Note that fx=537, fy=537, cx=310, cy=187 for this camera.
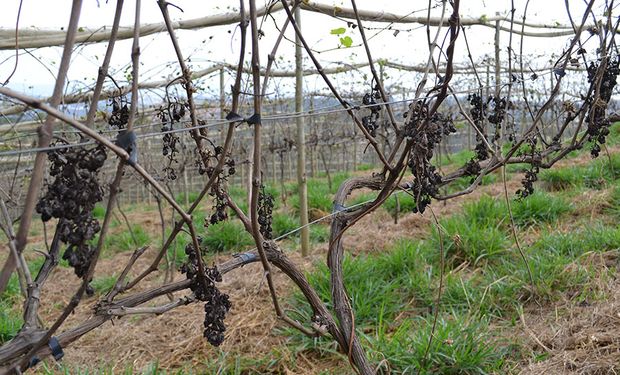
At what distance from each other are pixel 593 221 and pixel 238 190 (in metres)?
5.88

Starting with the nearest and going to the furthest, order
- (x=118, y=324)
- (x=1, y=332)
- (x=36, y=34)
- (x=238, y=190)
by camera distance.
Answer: (x=1, y=332) → (x=118, y=324) → (x=36, y=34) → (x=238, y=190)

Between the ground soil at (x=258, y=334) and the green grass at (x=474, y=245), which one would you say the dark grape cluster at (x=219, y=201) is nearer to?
the ground soil at (x=258, y=334)

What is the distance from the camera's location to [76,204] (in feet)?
3.32

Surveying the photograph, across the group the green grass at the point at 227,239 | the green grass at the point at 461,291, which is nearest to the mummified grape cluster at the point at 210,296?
the green grass at the point at 461,291

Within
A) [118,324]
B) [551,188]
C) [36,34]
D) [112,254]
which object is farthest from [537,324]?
[112,254]

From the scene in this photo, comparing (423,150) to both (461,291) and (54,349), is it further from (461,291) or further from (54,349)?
(461,291)

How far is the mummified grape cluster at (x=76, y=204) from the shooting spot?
101 centimetres

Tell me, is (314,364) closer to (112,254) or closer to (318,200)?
(318,200)

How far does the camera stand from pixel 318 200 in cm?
596

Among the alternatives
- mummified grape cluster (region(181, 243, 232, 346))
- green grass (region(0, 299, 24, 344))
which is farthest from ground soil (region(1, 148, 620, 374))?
mummified grape cluster (region(181, 243, 232, 346))

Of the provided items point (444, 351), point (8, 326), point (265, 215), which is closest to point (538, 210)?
point (444, 351)

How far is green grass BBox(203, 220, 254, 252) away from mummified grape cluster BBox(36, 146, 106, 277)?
3888 mm

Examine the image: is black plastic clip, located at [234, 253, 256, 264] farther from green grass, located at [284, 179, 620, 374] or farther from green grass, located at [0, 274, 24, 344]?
green grass, located at [0, 274, 24, 344]

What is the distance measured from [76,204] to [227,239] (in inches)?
155
